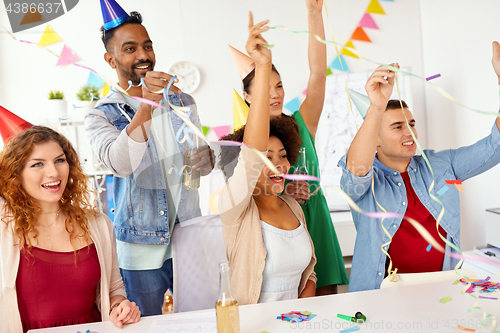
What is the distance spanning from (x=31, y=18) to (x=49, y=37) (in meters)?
0.14

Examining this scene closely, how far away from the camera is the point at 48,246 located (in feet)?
3.43

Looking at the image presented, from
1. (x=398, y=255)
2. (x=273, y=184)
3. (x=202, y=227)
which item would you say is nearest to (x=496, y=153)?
(x=398, y=255)

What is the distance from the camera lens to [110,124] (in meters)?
1.19

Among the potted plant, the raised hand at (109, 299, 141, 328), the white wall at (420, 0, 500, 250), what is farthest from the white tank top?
the potted plant

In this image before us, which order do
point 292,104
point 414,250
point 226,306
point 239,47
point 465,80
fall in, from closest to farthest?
point 226,306
point 414,250
point 465,80
point 239,47
point 292,104

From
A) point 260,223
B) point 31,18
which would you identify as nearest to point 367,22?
point 260,223

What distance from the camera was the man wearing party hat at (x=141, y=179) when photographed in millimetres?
1146

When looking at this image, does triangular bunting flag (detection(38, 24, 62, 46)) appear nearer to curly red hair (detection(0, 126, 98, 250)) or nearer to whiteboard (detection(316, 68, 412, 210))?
curly red hair (detection(0, 126, 98, 250))

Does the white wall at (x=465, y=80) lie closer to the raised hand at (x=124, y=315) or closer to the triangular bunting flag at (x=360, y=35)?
the triangular bunting flag at (x=360, y=35)

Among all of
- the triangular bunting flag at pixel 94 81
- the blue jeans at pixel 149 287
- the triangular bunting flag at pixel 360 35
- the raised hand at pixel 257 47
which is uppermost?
the triangular bunting flag at pixel 360 35

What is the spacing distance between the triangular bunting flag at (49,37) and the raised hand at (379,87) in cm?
221

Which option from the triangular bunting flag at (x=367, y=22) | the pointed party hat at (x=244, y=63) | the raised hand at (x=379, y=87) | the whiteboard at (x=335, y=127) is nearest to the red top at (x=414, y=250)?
the raised hand at (x=379, y=87)

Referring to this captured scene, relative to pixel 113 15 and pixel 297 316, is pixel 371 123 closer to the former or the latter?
pixel 297 316

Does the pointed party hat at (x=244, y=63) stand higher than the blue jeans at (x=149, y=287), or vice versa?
the pointed party hat at (x=244, y=63)
